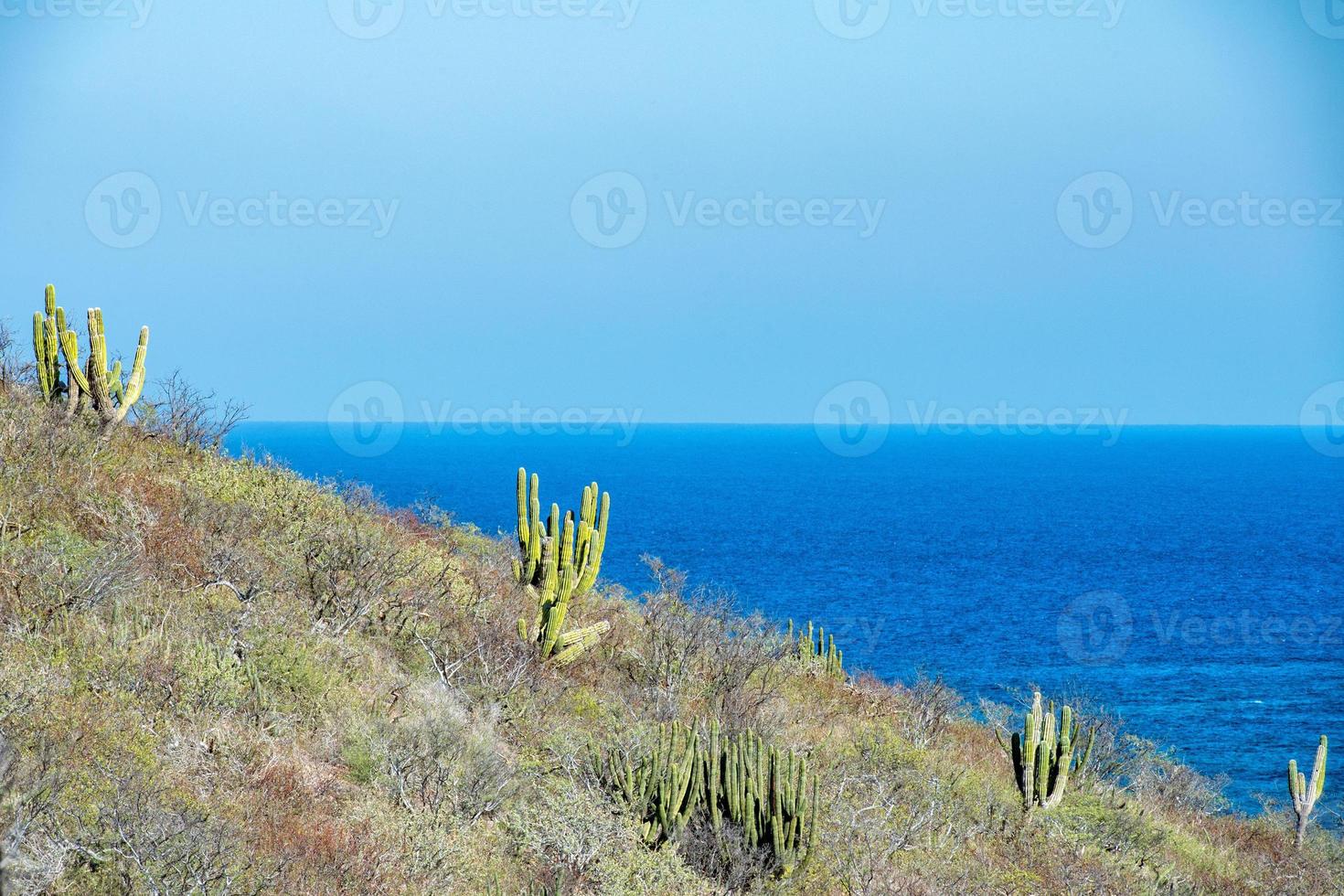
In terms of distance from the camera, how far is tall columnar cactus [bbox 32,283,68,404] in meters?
14.0

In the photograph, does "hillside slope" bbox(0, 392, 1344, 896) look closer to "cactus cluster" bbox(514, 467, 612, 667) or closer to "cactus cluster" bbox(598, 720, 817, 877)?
"cactus cluster" bbox(598, 720, 817, 877)

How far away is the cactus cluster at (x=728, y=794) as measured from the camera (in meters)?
9.88

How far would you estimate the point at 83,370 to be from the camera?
1409 cm

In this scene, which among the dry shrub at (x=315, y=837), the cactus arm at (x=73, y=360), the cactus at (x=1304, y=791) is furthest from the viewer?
the cactus at (x=1304, y=791)

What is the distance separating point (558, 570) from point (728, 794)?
5.44 metres

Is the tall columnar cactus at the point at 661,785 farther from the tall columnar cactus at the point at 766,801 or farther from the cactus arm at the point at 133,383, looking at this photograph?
the cactus arm at the point at 133,383

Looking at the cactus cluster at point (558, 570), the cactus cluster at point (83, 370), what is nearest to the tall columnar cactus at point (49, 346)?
the cactus cluster at point (83, 370)

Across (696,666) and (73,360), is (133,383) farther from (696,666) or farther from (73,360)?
(696,666)

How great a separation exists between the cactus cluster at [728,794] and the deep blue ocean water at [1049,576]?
9.83 m

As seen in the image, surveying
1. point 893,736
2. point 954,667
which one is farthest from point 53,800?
point 954,667

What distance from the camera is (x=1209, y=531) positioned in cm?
8362

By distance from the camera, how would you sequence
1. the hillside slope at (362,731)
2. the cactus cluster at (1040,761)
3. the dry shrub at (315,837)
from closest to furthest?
the dry shrub at (315,837) < the hillside slope at (362,731) < the cactus cluster at (1040,761)

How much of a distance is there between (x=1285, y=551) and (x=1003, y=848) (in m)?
71.4

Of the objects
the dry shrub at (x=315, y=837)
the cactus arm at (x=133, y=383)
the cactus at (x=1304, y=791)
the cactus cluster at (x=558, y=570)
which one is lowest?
the cactus at (x=1304, y=791)
